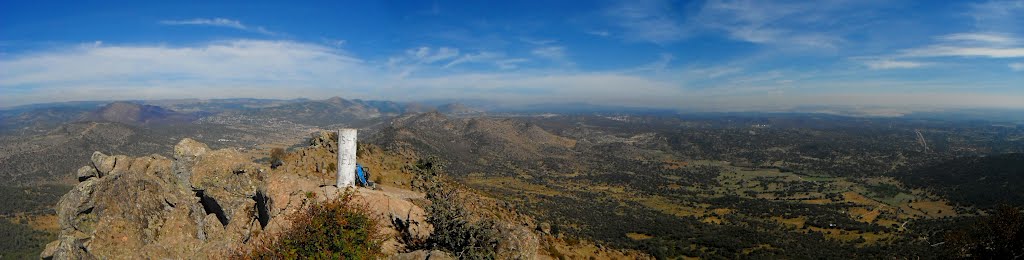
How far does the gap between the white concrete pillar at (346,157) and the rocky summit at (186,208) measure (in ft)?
1.90

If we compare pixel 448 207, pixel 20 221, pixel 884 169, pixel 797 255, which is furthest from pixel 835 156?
pixel 20 221

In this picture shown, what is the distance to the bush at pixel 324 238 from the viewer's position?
1219 centimetres

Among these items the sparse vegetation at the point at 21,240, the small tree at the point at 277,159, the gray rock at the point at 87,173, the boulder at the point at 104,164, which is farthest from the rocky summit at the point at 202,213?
the sparse vegetation at the point at 21,240

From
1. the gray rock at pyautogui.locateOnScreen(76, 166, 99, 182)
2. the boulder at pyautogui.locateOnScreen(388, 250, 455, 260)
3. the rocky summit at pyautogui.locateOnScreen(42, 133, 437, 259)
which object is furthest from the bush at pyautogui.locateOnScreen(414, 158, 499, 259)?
the gray rock at pyautogui.locateOnScreen(76, 166, 99, 182)

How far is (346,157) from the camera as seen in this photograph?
17516 millimetres

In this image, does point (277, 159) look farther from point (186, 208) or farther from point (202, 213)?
point (202, 213)

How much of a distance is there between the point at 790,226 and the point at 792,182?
56.4 metres

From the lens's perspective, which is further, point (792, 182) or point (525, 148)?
→ point (525, 148)

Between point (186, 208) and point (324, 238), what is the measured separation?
9.23m

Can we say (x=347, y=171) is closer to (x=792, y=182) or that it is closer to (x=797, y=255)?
(x=797, y=255)

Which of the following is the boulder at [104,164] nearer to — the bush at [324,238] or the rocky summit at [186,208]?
the rocky summit at [186,208]

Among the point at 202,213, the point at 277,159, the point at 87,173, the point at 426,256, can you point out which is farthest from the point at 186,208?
the point at 277,159

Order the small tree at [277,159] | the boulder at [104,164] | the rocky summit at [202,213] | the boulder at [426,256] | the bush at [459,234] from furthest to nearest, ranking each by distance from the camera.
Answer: the small tree at [277,159] → the boulder at [104,164] → the rocky summit at [202,213] → the bush at [459,234] → the boulder at [426,256]

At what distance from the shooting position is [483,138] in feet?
526
